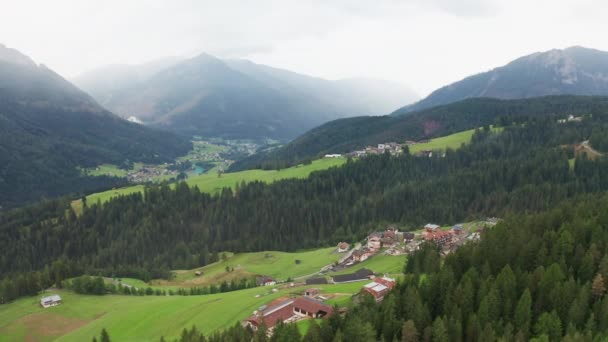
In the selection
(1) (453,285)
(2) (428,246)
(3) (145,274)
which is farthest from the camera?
(3) (145,274)

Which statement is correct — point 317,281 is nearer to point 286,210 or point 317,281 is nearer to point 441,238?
point 441,238

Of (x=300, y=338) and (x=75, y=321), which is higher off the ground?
(x=300, y=338)

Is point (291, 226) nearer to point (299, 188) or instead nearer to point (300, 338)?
point (299, 188)

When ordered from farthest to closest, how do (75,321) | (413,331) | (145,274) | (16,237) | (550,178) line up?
1. (16,237)
2. (550,178)
3. (145,274)
4. (75,321)
5. (413,331)

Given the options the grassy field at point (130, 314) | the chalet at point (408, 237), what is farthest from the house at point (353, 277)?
the chalet at point (408, 237)

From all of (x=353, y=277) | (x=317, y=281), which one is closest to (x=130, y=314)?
(x=317, y=281)

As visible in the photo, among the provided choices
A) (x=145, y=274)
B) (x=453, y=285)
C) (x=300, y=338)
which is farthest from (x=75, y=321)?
(x=453, y=285)

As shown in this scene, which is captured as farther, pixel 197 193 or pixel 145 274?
pixel 197 193
